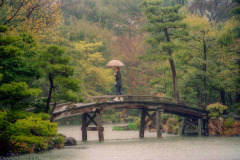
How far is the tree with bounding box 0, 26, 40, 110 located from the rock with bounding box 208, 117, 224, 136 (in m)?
17.1

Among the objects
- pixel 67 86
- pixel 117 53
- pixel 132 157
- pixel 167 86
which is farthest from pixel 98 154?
pixel 117 53

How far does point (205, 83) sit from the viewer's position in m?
33.1

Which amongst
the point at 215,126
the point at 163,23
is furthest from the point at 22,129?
the point at 163,23

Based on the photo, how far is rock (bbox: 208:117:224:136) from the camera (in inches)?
1243

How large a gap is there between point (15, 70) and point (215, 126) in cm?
1890

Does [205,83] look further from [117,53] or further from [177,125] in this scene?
[117,53]

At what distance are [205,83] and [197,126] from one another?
4.12 metres

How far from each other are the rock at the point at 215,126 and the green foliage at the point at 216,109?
440mm

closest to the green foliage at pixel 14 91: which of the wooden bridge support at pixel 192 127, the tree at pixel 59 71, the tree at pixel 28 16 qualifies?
the tree at pixel 59 71

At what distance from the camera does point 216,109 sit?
106 ft

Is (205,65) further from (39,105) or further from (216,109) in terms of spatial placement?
(39,105)

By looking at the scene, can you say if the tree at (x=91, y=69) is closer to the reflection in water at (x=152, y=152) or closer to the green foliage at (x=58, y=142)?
the green foliage at (x=58, y=142)

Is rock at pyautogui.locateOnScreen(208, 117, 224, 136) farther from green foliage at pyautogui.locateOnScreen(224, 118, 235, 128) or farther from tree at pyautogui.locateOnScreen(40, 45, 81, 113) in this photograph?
tree at pyautogui.locateOnScreen(40, 45, 81, 113)

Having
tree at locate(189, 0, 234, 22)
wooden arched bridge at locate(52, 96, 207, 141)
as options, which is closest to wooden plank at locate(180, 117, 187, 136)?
wooden arched bridge at locate(52, 96, 207, 141)
